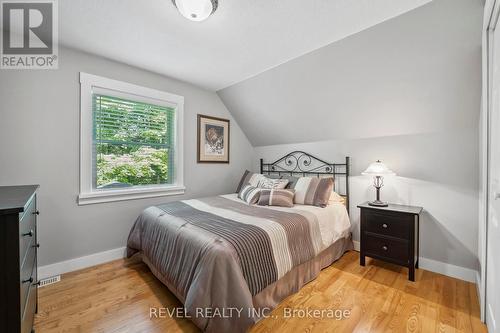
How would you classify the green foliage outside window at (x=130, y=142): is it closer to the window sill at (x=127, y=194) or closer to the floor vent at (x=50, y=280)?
the window sill at (x=127, y=194)

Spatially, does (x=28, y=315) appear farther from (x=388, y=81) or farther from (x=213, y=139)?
(x=388, y=81)

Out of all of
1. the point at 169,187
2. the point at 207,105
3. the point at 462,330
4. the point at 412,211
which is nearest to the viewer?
the point at 462,330

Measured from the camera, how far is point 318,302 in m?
1.83

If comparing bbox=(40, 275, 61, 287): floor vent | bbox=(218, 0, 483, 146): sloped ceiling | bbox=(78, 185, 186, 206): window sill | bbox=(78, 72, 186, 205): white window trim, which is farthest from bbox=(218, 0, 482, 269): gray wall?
bbox=(40, 275, 61, 287): floor vent

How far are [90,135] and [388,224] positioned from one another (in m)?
3.38

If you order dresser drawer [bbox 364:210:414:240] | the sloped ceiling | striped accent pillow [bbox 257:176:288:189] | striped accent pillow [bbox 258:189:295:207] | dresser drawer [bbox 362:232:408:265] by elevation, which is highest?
the sloped ceiling

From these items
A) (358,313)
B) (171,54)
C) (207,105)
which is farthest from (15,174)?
(358,313)

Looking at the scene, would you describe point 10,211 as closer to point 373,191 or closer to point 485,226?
point 485,226

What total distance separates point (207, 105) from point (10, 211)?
290cm

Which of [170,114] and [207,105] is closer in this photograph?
[170,114]

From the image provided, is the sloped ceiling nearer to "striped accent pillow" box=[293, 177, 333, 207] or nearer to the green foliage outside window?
"striped accent pillow" box=[293, 177, 333, 207]

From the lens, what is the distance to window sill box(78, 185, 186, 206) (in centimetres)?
243

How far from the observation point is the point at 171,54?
2.42 meters

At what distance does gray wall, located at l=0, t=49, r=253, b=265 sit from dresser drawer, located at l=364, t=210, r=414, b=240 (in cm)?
272
